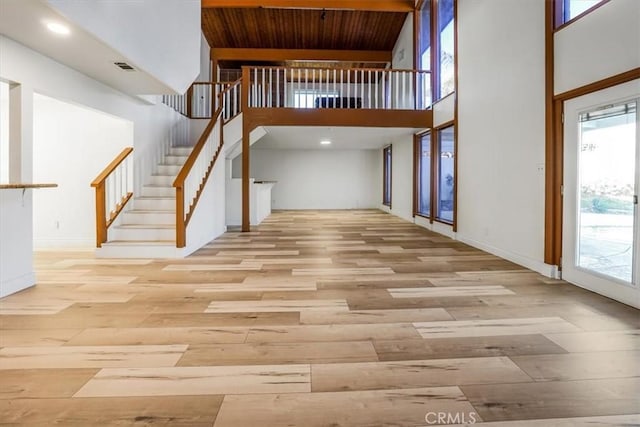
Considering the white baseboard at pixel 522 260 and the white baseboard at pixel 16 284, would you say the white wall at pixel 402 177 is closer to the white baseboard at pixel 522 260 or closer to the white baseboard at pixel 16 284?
the white baseboard at pixel 522 260

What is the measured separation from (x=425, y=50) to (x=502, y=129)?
412 centimetres

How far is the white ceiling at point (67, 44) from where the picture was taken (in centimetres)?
281

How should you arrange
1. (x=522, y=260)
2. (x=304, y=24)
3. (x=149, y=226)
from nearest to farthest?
(x=522, y=260) → (x=149, y=226) → (x=304, y=24)

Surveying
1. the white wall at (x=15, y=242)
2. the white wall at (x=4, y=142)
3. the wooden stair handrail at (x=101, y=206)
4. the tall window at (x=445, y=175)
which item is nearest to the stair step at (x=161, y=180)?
the wooden stair handrail at (x=101, y=206)

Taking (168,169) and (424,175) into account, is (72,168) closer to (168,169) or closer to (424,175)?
(168,169)

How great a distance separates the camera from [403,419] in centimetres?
154

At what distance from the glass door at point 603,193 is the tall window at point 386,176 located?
8.14m

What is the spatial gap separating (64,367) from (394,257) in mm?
3682

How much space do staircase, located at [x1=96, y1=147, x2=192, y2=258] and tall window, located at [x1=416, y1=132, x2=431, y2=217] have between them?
198 inches

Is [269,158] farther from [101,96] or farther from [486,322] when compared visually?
[486,322]

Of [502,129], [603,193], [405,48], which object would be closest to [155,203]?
[502,129]

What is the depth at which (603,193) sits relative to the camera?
128 inches

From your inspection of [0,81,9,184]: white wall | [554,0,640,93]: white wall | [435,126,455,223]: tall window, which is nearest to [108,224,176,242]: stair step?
[0,81,9,184]: white wall

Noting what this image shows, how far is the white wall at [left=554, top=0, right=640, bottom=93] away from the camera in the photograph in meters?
2.86
